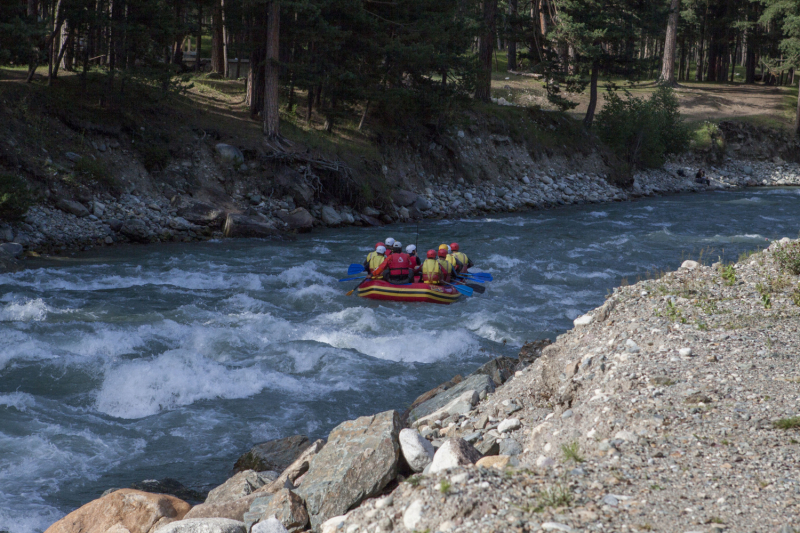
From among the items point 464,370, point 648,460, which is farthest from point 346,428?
point 464,370

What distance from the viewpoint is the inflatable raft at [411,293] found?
40.5ft

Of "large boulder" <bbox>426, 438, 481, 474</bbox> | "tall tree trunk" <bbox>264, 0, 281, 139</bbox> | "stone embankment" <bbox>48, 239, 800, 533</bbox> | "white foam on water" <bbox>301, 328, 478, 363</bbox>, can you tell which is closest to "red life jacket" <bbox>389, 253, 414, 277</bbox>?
"white foam on water" <bbox>301, 328, 478, 363</bbox>

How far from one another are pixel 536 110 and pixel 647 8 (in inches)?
250

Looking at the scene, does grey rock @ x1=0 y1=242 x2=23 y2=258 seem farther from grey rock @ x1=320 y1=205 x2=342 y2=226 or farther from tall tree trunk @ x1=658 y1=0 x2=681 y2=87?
tall tree trunk @ x1=658 y1=0 x2=681 y2=87

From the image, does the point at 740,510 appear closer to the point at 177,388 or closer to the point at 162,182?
the point at 177,388

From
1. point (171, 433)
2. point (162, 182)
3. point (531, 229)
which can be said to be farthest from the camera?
point (531, 229)

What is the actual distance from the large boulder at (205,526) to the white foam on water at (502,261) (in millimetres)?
11733

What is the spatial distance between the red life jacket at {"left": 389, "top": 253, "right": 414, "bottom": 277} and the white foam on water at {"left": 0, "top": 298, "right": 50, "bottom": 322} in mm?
5811

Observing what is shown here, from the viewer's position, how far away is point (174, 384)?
25.8ft

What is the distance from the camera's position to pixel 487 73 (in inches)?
1142

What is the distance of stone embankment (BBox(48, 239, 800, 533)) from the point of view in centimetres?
345

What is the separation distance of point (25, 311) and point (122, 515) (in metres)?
6.46

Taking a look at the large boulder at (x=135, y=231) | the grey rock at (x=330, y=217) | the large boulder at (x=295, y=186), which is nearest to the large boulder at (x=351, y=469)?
the large boulder at (x=135, y=231)

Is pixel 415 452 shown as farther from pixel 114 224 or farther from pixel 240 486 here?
pixel 114 224
